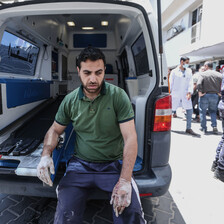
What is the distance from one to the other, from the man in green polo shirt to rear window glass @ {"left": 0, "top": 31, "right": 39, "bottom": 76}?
191cm

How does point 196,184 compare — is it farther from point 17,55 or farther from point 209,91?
point 17,55

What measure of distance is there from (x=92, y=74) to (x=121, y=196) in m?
1.04

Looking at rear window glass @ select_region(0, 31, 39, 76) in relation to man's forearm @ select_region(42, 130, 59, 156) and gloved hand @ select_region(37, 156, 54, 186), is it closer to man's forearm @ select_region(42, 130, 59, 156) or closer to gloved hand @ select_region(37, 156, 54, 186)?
man's forearm @ select_region(42, 130, 59, 156)

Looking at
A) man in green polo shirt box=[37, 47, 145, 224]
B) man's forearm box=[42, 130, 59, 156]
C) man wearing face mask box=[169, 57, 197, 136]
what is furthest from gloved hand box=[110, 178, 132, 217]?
man wearing face mask box=[169, 57, 197, 136]

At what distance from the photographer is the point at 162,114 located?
1985 millimetres

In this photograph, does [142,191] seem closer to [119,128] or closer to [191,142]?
[119,128]

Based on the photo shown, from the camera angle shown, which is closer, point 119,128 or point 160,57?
point 119,128

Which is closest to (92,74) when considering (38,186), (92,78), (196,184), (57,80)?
(92,78)

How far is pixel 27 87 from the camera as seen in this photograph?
3285 mm

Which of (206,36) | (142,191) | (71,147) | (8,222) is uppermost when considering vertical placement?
(206,36)

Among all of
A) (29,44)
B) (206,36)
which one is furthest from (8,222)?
(206,36)

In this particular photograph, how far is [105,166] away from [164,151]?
0.65 meters

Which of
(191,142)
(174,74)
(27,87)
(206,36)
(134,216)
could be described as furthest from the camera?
(206,36)

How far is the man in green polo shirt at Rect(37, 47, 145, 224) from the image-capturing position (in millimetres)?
1633
